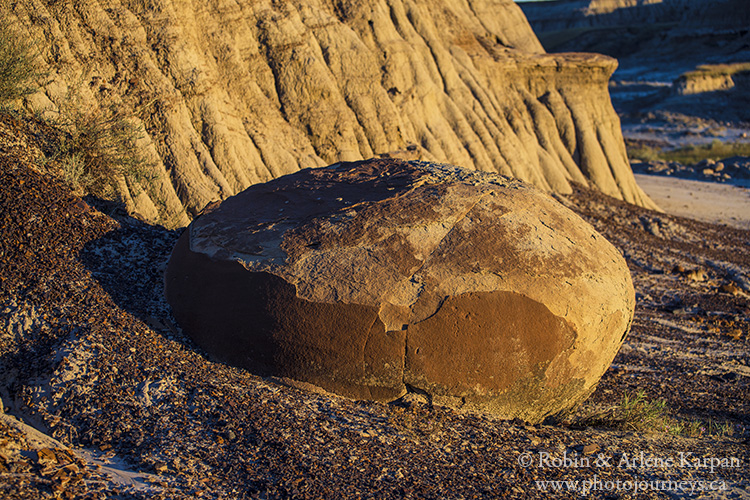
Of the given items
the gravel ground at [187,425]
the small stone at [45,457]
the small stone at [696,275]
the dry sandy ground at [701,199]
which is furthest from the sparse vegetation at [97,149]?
the dry sandy ground at [701,199]

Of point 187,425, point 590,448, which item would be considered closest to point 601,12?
point 590,448

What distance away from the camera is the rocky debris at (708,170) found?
20047 mm

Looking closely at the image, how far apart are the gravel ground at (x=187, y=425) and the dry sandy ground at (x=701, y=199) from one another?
11.3 m

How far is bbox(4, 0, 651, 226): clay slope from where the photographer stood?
7.31 metres

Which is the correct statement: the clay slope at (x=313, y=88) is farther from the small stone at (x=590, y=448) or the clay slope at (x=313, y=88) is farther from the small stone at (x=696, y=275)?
the small stone at (x=590, y=448)

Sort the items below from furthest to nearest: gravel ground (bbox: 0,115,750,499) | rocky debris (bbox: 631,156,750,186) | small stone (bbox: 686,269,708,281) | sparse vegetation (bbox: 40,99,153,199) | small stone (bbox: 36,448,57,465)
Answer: rocky debris (bbox: 631,156,750,186), small stone (bbox: 686,269,708,281), sparse vegetation (bbox: 40,99,153,199), gravel ground (bbox: 0,115,750,499), small stone (bbox: 36,448,57,465)

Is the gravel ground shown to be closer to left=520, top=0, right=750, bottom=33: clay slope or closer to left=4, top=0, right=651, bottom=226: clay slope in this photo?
left=4, top=0, right=651, bottom=226: clay slope

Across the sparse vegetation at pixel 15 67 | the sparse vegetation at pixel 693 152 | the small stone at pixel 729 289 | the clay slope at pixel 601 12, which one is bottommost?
the small stone at pixel 729 289

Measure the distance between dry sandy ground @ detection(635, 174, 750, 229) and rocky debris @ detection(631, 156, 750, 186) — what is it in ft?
2.96

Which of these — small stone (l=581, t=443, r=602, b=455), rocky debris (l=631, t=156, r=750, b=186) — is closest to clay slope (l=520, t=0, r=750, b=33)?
rocky debris (l=631, t=156, r=750, b=186)

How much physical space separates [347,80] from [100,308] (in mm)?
6586

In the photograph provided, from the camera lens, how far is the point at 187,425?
3.42 meters

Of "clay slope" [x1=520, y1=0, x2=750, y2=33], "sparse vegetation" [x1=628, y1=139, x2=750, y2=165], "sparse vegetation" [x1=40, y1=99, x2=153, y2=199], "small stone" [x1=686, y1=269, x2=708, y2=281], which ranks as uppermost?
"clay slope" [x1=520, y1=0, x2=750, y2=33]

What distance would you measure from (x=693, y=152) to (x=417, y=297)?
81.3ft
